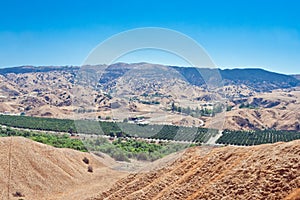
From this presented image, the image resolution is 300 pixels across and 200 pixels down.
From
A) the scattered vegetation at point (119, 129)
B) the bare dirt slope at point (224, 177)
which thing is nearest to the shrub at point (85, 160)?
the scattered vegetation at point (119, 129)

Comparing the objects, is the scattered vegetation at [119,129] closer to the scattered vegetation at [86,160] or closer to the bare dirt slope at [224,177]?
the scattered vegetation at [86,160]

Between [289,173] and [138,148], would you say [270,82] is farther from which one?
[289,173]

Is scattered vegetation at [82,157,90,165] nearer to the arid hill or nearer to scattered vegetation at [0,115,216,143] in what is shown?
scattered vegetation at [0,115,216,143]

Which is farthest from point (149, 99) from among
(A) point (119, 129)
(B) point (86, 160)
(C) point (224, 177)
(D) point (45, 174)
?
(C) point (224, 177)

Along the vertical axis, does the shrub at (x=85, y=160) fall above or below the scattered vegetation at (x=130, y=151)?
below

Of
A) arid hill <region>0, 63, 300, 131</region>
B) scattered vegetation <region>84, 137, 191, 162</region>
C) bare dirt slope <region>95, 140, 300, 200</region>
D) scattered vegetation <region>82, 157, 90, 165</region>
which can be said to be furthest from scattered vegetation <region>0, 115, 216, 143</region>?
bare dirt slope <region>95, 140, 300, 200</region>

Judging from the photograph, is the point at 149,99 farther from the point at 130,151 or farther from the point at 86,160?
the point at 86,160
